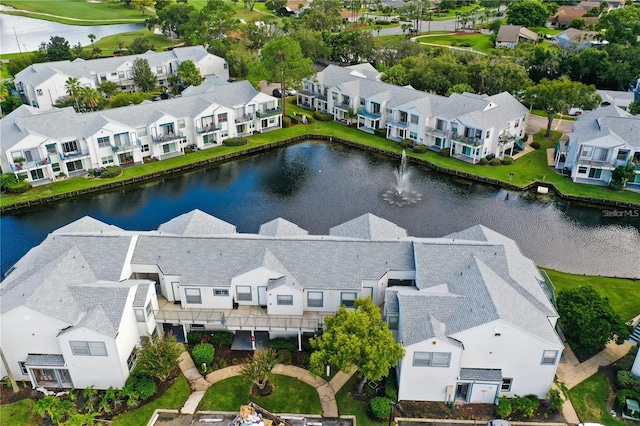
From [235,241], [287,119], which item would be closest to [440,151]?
[287,119]

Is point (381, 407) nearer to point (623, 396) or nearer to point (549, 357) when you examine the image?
point (549, 357)

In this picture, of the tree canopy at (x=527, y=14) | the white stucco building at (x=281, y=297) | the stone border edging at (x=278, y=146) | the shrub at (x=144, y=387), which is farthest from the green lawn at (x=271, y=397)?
the tree canopy at (x=527, y=14)

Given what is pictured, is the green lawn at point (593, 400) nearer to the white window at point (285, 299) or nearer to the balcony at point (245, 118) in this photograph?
the white window at point (285, 299)

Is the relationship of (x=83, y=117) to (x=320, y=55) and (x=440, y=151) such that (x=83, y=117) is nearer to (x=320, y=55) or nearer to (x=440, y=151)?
(x=440, y=151)

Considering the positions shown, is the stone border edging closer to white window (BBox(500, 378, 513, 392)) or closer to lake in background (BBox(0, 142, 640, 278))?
lake in background (BBox(0, 142, 640, 278))

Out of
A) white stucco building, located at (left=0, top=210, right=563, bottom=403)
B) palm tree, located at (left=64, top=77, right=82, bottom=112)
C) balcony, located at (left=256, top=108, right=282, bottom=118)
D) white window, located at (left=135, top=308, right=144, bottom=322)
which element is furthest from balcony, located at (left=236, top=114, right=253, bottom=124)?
white window, located at (left=135, top=308, right=144, bottom=322)

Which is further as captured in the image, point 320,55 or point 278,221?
point 320,55

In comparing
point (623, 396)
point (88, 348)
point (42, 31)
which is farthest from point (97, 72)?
point (42, 31)
